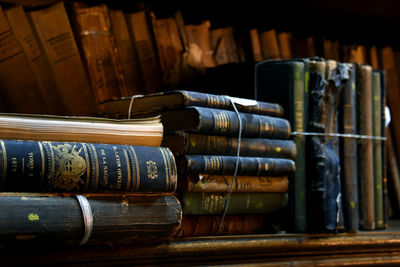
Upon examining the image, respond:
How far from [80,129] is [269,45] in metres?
0.85

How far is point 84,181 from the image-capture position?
0.88m

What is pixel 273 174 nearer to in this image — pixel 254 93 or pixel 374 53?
pixel 254 93

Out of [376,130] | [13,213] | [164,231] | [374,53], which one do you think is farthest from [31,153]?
[374,53]

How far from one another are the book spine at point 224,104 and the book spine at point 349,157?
17 centimetres

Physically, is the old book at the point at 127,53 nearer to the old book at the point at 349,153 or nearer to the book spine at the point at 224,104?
the book spine at the point at 224,104

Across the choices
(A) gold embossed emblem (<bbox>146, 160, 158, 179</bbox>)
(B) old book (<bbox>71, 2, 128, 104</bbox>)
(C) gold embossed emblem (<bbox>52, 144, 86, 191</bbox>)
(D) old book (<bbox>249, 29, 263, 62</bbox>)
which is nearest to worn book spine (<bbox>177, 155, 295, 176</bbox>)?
(A) gold embossed emblem (<bbox>146, 160, 158, 179</bbox>)

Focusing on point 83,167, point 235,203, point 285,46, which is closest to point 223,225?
point 235,203

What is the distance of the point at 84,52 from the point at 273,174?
1.64ft

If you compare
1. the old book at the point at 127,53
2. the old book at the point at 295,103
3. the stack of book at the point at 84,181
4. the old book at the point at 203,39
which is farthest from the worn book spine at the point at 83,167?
the old book at the point at 203,39

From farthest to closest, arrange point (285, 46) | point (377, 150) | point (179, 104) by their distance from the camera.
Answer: point (285, 46), point (377, 150), point (179, 104)

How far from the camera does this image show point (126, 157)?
3.04ft

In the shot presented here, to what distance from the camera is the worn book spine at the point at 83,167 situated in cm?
83

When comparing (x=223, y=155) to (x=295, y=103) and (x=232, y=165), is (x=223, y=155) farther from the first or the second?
(x=295, y=103)

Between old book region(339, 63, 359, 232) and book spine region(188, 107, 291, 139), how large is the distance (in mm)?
168
